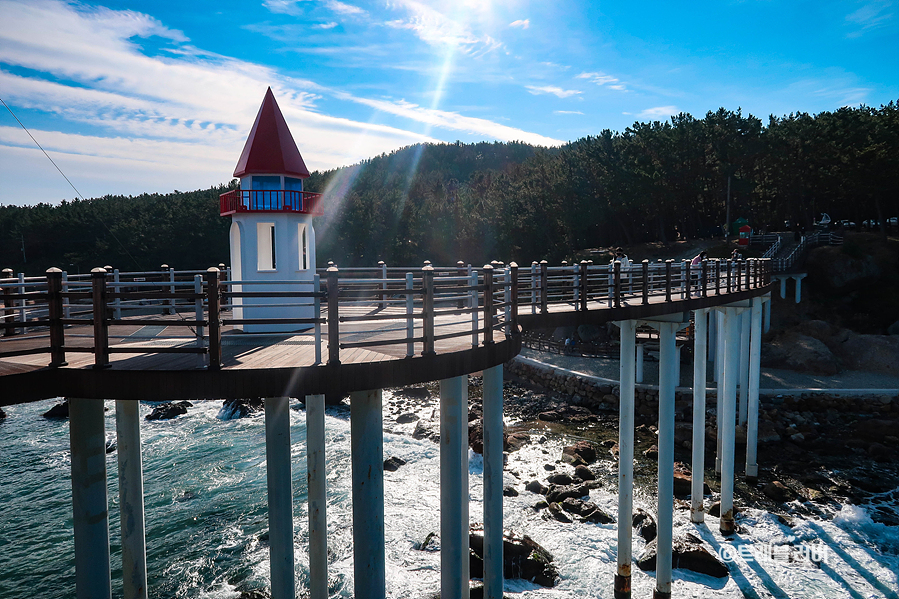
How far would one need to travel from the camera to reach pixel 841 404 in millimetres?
26203

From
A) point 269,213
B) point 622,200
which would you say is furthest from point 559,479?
point 622,200

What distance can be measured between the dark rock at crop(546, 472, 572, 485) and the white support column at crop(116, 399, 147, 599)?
13609 mm

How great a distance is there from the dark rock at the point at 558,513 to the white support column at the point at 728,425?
4.40 m

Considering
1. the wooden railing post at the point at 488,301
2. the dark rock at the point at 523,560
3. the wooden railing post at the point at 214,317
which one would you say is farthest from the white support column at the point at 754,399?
the wooden railing post at the point at 214,317

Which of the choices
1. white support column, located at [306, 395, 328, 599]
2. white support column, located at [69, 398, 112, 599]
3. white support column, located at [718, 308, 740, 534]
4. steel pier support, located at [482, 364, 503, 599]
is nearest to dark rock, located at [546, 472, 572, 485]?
white support column, located at [718, 308, 740, 534]

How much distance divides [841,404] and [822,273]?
58.9 feet

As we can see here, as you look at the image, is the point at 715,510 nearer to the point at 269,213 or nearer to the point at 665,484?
the point at 665,484

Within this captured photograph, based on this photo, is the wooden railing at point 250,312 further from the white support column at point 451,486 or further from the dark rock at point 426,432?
the dark rock at point 426,432

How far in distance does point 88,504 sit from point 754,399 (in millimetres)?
20347

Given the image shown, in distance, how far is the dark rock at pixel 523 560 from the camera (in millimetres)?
14000


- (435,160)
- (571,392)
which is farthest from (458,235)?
(435,160)

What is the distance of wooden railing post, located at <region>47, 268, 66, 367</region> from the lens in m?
6.45

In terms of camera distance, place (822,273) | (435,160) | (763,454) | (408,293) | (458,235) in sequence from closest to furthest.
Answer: (408,293)
(763,454)
(822,273)
(458,235)
(435,160)

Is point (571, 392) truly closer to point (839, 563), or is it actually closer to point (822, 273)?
point (839, 563)
